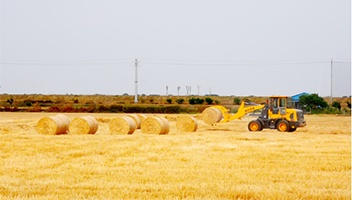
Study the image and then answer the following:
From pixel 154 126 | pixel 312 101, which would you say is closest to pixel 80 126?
pixel 154 126

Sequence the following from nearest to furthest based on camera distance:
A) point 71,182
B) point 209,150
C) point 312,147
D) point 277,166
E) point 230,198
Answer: point 230,198, point 71,182, point 277,166, point 209,150, point 312,147

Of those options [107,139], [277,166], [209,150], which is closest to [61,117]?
[107,139]

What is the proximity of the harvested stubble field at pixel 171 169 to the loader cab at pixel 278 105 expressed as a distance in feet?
21.2

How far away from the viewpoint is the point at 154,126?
2314 cm

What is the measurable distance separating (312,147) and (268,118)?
8.60 meters

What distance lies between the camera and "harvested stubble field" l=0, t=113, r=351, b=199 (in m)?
9.55

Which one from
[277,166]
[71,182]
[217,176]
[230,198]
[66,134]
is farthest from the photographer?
[66,134]

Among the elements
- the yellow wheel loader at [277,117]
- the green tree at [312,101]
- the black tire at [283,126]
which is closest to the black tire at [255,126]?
the yellow wheel loader at [277,117]

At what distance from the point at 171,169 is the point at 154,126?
11.0 m

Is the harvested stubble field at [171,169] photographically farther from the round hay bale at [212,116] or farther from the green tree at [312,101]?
the green tree at [312,101]

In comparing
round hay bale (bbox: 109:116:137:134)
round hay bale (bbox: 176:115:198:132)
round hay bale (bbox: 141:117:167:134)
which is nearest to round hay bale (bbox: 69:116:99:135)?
round hay bale (bbox: 109:116:137:134)

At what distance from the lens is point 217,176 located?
1139 centimetres

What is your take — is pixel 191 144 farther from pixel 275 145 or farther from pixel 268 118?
pixel 268 118

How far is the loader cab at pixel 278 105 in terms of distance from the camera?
25.9 m
